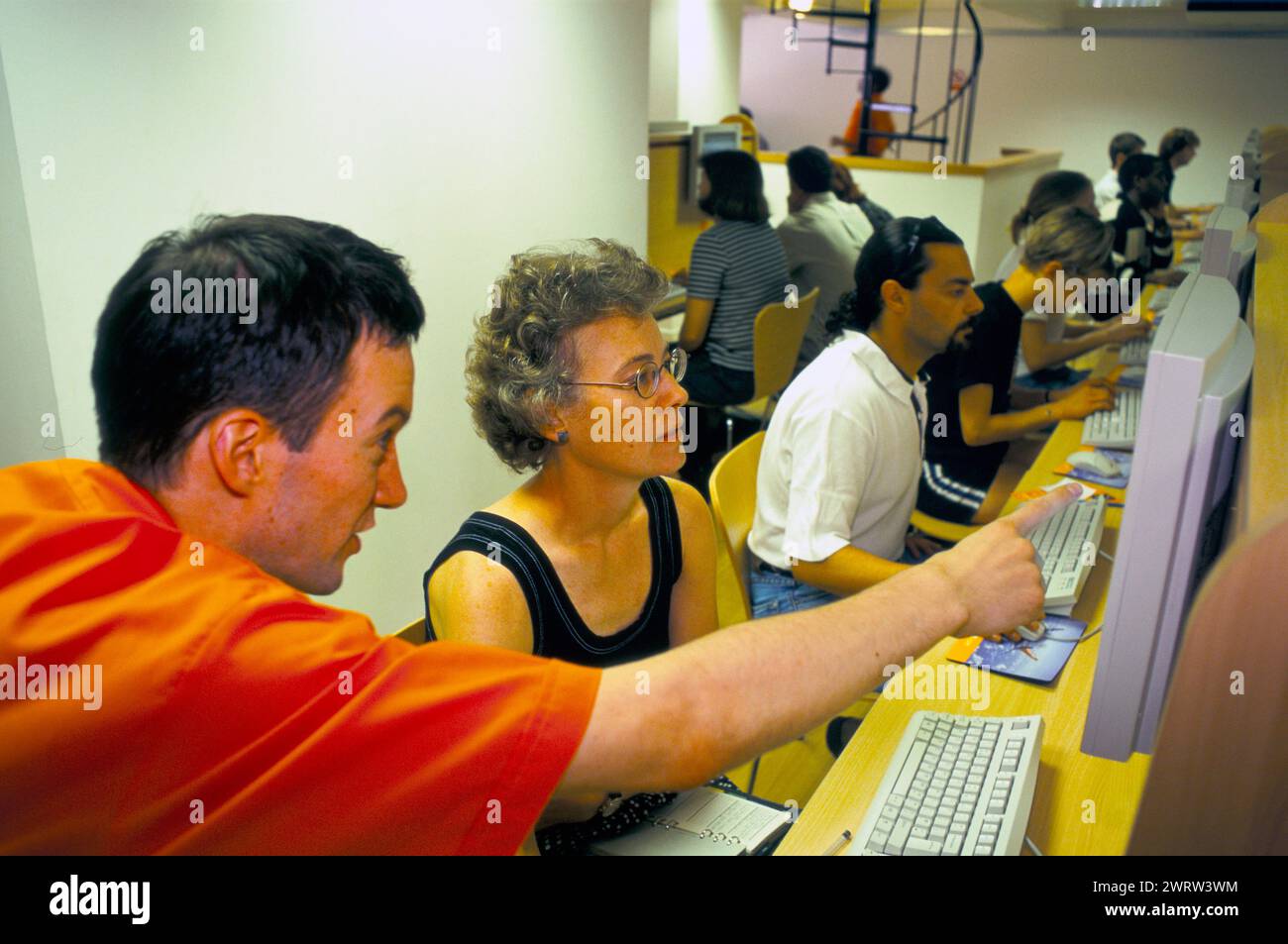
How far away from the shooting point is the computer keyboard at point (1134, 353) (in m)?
3.03

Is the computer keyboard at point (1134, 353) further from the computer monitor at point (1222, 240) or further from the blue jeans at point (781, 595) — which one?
the blue jeans at point (781, 595)

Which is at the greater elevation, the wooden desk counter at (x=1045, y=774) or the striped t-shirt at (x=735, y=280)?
the striped t-shirt at (x=735, y=280)

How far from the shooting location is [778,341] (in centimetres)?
302

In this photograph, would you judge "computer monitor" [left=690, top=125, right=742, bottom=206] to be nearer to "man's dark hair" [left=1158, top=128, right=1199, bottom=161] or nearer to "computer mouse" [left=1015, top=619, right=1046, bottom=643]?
"computer mouse" [left=1015, top=619, right=1046, bottom=643]

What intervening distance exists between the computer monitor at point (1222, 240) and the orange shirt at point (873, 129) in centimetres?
416

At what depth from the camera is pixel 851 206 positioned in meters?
3.66

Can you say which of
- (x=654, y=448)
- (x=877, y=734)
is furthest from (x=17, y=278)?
(x=877, y=734)

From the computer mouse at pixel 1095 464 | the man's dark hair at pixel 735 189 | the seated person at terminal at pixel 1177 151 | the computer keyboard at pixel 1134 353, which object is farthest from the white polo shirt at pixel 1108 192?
the computer mouse at pixel 1095 464

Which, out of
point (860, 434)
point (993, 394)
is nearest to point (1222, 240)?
point (860, 434)

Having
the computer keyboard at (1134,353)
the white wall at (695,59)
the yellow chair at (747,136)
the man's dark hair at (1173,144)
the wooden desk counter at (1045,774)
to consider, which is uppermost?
the white wall at (695,59)

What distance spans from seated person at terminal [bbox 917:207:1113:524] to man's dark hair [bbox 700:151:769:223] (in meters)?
0.97

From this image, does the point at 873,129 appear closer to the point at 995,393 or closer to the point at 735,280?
the point at 735,280

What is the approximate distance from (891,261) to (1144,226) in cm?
332

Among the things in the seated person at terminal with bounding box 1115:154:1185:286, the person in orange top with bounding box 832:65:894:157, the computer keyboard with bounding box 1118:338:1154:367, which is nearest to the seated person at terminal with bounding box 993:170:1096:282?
the computer keyboard with bounding box 1118:338:1154:367
